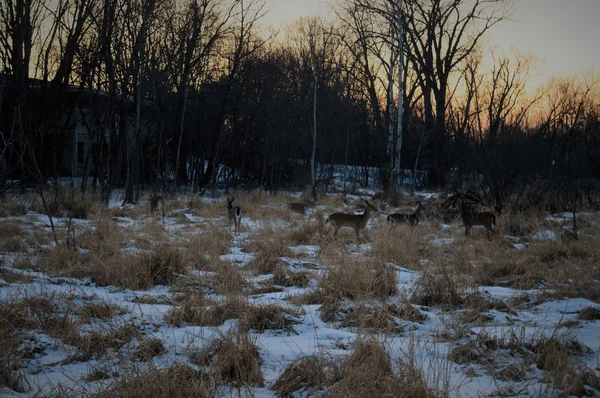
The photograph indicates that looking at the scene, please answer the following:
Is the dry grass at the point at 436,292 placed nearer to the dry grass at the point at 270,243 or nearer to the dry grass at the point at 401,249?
the dry grass at the point at 401,249

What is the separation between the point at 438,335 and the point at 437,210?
29.8 ft

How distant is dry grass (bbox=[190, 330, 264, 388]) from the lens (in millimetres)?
3371

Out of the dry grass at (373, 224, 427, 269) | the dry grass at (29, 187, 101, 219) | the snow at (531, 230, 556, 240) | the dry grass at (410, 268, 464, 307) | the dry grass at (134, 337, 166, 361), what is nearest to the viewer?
the dry grass at (134, 337, 166, 361)

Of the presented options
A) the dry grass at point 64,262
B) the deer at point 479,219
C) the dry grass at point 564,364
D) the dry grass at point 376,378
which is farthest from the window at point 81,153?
the dry grass at point 564,364

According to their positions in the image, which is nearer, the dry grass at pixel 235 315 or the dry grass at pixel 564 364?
the dry grass at pixel 564 364

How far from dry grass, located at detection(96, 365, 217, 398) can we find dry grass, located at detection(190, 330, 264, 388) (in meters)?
0.22

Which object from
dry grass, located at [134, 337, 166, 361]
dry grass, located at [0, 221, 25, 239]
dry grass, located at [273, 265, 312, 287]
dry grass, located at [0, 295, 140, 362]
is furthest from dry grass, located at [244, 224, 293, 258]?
dry grass, located at [0, 221, 25, 239]

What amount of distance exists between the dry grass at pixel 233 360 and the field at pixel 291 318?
0.04 ft

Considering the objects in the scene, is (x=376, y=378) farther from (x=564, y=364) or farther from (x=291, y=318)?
(x=291, y=318)

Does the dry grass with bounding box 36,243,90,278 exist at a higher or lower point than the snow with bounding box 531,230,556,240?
lower

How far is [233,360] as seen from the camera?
137 inches

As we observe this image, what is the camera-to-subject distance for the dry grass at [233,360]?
3371 mm

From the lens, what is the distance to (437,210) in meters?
13.0

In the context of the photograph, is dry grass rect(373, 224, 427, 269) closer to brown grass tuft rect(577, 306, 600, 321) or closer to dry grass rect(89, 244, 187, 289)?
brown grass tuft rect(577, 306, 600, 321)
